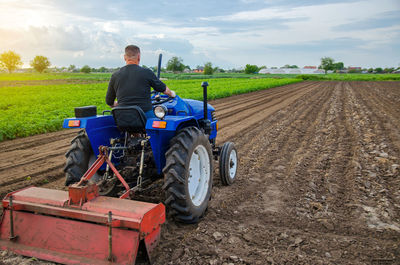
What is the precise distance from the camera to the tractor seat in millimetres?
3400

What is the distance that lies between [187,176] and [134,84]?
1.17 metres

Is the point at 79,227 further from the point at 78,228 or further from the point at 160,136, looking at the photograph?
the point at 160,136

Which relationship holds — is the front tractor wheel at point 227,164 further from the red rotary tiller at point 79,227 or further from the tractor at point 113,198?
the red rotary tiller at point 79,227

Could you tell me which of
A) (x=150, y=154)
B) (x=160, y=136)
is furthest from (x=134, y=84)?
(x=150, y=154)

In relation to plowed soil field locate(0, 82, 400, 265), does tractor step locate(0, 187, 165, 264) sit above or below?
above

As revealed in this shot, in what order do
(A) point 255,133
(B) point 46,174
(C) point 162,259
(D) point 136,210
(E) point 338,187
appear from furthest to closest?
1. (A) point 255,133
2. (B) point 46,174
3. (E) point 338,187
4. (C) point 162,259
5. (D) point 136,210

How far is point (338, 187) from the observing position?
4934 millimetres

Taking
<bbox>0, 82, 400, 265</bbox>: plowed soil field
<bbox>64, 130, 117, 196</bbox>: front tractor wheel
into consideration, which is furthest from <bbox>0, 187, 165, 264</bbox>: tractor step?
<bbox>64, 130, 117, 196</bbox>: front tractor wheel

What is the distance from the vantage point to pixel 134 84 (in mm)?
3510

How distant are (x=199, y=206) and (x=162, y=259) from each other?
85 centimetres

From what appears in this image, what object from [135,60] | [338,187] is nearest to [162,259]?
[135,60]

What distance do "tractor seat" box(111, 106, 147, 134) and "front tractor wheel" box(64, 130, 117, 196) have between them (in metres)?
0.62

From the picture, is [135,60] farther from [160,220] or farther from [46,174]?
[46,174]

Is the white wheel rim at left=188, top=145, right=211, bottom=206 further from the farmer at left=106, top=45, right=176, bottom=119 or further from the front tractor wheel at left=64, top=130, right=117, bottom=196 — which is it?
the front tractor wheel at left=64, top=130, right=117, bottom=196
